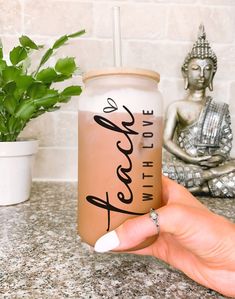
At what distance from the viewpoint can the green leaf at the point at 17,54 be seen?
68 cm

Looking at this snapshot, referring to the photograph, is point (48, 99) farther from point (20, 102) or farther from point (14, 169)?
point (14, 169)

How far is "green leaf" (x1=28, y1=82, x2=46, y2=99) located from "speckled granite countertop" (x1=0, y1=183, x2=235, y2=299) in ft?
0.89

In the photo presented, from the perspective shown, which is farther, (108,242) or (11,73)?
(11,73)

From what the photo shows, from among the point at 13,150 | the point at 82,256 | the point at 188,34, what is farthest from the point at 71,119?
the point at 82,256

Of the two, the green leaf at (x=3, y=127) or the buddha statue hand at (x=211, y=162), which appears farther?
the buddha statue hand at (x=211, y=162)

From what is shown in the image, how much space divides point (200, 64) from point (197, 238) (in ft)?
2.22

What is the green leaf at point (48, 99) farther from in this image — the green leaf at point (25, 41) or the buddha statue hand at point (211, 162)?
the buddha statue hand at point (211, 162)

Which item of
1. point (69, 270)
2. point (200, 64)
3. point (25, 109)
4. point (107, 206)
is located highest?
point (200, 64)

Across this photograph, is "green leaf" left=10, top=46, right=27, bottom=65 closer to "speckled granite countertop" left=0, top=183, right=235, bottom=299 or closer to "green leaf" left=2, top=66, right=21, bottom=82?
"green leaf" left=2, top=66, right=21, bottom=82

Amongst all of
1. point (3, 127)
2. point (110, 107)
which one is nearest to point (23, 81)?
point (3, 127)

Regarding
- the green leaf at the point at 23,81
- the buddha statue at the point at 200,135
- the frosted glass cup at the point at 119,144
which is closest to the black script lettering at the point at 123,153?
the frosted glass cup at the point at 119,144

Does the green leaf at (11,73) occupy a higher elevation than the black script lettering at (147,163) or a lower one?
higher

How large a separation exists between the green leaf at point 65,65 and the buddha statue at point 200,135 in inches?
14.6

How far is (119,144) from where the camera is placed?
0.37 m
